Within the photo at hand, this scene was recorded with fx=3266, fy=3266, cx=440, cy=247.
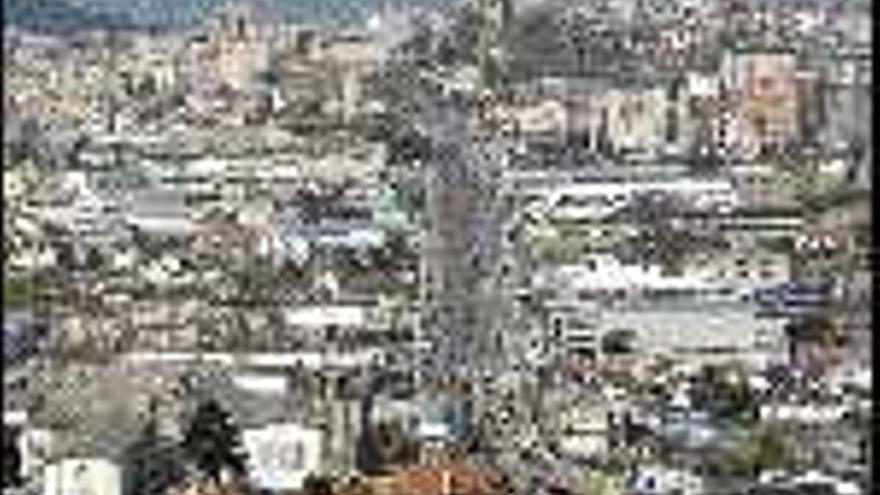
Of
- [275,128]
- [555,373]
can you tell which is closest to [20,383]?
[555,373]

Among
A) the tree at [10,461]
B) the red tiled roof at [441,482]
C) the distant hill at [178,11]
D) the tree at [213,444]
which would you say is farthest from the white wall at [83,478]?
the distant hill at [178,11]

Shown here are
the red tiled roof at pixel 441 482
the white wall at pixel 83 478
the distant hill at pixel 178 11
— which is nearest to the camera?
the red tiled roof at pixel 441 482

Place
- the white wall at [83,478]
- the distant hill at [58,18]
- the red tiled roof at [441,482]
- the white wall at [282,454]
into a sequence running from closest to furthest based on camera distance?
the red tiled roof at [441,482] → the white wall at [83,478] → the white wall at [282,454] → the distant hill at [58,18]

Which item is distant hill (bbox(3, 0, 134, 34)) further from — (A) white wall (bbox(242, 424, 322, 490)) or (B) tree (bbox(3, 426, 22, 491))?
(B) tree (bbox(3, 426, 22, 491))

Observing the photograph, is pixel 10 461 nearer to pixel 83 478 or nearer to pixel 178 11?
pixel 83 478

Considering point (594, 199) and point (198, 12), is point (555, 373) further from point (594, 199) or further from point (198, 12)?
point (198, 12)

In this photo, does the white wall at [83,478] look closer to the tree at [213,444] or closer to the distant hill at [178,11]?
the tree at [213,444]

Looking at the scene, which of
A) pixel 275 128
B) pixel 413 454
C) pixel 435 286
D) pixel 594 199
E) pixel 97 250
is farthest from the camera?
pixel 275 128
